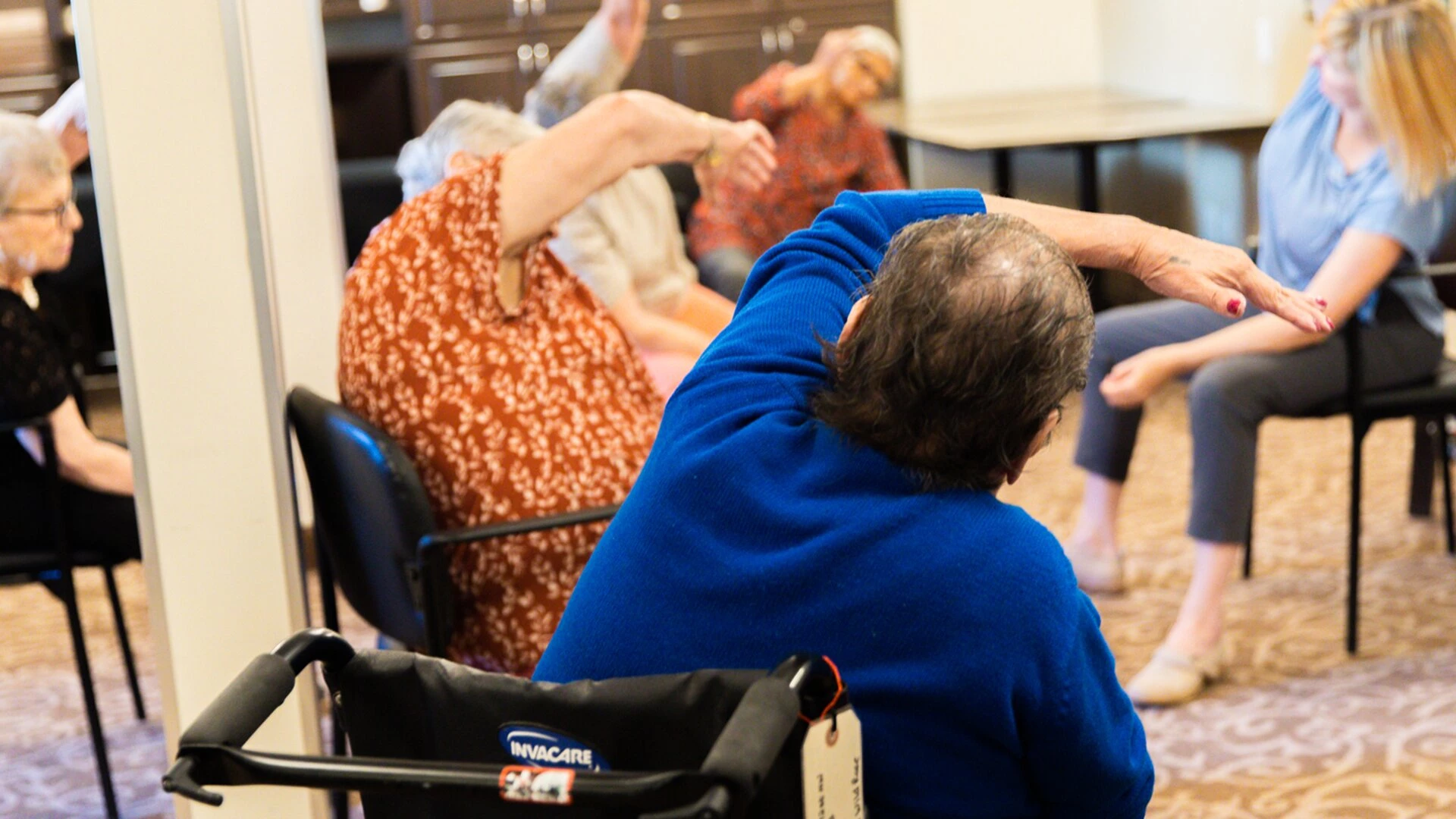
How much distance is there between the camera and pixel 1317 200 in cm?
221

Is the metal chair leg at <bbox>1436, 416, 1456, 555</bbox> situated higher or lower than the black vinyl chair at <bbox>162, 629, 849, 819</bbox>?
lower

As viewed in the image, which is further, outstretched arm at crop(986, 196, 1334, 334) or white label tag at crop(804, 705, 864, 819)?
outstretched arm at crop(986, 196, 1334, 334)

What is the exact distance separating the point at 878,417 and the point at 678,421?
7.4 inches

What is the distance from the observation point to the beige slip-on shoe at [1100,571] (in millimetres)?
2980

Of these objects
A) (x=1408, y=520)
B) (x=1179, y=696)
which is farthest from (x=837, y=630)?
(x=1408, y=520)

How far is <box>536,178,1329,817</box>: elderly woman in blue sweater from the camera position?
92 centimetres

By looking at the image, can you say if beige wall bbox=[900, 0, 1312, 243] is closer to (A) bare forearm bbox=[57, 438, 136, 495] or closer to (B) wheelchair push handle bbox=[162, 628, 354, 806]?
(B) wheelchair push handle bbox=[162, 628, 354, 806]

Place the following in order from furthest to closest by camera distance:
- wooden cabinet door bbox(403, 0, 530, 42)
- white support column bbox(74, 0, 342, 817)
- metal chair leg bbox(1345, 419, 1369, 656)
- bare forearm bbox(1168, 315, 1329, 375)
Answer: wooden cabinet door bbox(403, 0, 530, 42) → metal chair leg bbox(1345, 419, 1369, 656) → bare forearm bbox(1168, 315, 1329, 375) → white support column bbox(74, 0, 342, 817)

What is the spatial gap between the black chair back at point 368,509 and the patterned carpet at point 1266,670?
2.44 ft

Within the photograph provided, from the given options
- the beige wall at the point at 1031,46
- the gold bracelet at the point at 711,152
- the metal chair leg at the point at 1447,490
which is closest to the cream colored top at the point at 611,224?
the gold bracelet at the point at 711,152

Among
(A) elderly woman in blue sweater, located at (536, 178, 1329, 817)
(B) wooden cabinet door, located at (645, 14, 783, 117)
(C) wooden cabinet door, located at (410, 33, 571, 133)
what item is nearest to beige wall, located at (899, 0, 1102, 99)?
(B) wooden cabinet door, located at (645, 14, 783, 117)

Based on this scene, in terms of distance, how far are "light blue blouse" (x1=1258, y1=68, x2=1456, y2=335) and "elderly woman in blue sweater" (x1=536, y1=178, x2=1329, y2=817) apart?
1.32 meters

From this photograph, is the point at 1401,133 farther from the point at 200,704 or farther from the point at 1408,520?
the point at 200,704

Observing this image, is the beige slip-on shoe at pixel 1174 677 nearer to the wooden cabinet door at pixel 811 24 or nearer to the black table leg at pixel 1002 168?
the black table leg at pixel 1002 168
